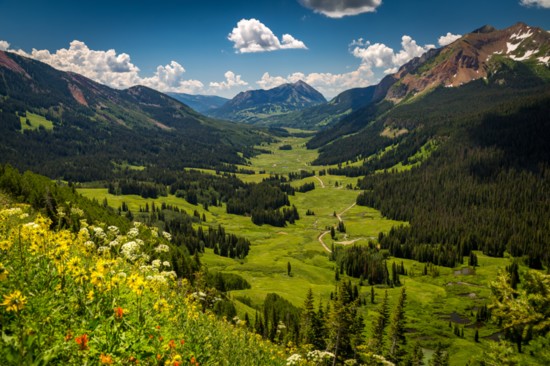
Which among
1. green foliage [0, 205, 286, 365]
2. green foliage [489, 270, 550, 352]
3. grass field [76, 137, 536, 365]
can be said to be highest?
green foliage [0, 205, 286, 365]

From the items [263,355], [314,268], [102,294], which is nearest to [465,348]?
[314,268]

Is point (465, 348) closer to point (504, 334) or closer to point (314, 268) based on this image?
point (504, 334)

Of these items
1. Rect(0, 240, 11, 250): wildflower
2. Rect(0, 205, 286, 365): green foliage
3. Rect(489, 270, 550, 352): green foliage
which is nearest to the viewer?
Rect(0, 205, 286, 365): green foliage

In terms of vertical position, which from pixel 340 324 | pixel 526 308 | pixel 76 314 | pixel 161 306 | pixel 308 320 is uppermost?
pixel 76 314

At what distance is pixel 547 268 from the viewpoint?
576 feet

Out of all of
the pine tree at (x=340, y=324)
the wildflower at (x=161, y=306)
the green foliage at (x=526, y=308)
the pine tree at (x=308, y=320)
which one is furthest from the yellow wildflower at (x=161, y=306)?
the green foliage at (x=526, y=308)

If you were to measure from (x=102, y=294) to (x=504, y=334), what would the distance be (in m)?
149

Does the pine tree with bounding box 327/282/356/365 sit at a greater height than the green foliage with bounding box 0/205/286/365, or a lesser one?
lesser

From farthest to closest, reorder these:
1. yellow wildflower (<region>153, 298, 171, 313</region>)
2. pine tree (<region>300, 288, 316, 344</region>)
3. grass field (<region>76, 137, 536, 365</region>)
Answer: grass field (<region>76, 137, 536, 365</region>), pine tree (<region>300, 288, 316, 344</region>), yellow wildflower (<region>153, 298, 171, 313</region>)

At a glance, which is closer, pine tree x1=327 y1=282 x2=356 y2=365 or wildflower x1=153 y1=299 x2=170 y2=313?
wildflower x1=153 y1=299 x2=170 y2=313

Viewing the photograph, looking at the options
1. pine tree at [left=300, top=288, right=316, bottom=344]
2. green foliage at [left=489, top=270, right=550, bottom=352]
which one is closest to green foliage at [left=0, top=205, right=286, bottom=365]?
pine tree at [left=300, top=288, right=316, bottom=344]

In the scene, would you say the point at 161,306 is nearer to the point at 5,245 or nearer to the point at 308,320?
the point at 5,245

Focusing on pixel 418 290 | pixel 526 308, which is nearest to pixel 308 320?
pixel 526 308

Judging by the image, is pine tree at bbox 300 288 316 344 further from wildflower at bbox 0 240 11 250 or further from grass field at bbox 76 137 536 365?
wildflower at bbox 0 240 11 250
